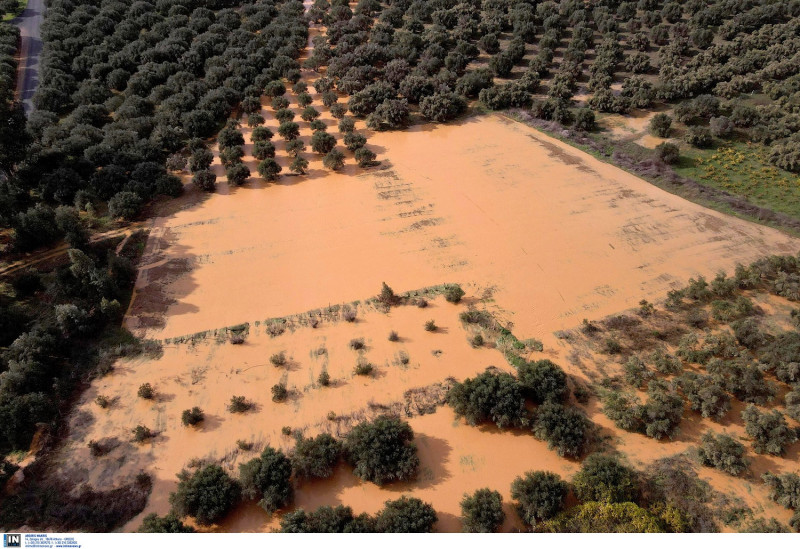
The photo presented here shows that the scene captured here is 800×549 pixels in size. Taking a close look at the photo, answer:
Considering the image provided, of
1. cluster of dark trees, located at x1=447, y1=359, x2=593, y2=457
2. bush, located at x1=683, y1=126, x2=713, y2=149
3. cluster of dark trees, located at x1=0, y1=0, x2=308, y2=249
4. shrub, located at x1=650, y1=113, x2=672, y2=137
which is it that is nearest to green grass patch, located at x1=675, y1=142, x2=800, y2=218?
bush, located at x1=683, y1=126, x2=713, y2=149

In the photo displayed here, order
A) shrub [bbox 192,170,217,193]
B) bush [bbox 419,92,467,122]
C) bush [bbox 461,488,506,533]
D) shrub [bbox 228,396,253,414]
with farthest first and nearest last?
bush [bbox 419,92,467,122]
shrub [bbox 192,170,217,193]
shrub [bbox 228,396,253,414]
bush [bbox 461,488,506,533]

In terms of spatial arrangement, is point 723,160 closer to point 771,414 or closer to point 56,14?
point 771,414

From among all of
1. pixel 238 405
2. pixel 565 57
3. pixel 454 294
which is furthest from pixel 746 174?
pixel 238 405

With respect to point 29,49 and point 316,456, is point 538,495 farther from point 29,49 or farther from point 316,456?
point 29,49

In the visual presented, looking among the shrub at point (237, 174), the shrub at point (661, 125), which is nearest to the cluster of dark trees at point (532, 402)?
the shrub at point (237, 174)

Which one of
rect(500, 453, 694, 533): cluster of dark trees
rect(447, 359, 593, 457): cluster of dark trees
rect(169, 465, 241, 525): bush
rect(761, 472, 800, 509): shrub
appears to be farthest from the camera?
rect(447, 359, 593, 457): cluster of dark trees

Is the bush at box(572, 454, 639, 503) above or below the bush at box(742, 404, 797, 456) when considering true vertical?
below

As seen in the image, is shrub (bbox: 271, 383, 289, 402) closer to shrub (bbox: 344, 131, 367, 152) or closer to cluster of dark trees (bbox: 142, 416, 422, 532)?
cluster of dark trees (bbox: 142, 416, 422, 532)

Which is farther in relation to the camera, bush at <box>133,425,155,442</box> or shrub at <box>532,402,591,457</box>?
bush at <box>133,425,155,442</box>
